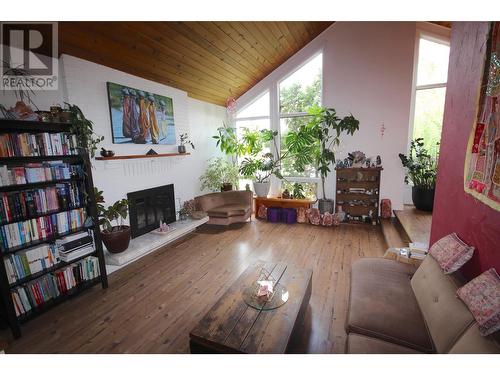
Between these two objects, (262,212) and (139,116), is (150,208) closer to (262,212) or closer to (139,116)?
(139,116)

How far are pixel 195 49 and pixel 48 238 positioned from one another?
10.0 feet

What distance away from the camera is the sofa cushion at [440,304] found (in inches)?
52.7

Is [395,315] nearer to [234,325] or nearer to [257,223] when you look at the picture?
[234,325]

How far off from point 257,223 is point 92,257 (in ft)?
9.95

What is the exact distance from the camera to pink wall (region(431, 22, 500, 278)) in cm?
158

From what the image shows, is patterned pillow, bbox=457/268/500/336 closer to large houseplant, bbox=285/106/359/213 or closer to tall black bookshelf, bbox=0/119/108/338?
tall black bookshelf, bbox=0/119/108/338

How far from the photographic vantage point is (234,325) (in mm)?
1580

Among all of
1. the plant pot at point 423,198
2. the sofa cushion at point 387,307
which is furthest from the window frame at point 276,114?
the sofa cushion at point 387,307

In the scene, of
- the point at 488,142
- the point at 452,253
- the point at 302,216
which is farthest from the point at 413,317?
the point at 302,216

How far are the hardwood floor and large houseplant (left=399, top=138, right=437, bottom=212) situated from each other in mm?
1131

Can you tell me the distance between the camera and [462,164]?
1.95 m

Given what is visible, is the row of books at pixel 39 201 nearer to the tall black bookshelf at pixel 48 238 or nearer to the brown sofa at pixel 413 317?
the tall black bookshelf at pixel 48 238
